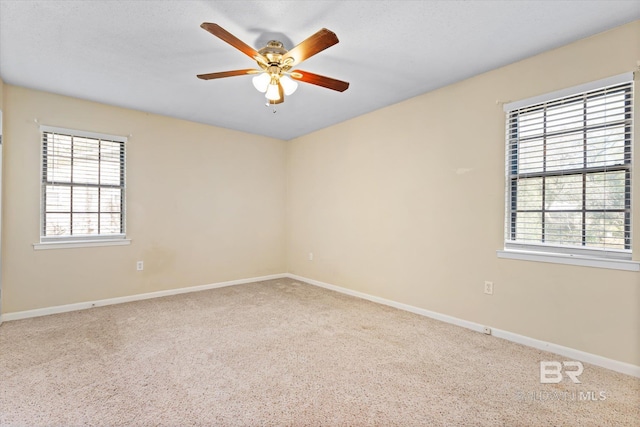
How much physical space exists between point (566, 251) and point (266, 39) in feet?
9.61

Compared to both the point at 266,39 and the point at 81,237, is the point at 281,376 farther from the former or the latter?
the point at 81,237

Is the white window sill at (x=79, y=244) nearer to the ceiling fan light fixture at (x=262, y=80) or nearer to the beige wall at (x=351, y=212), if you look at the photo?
the beige wall at (x=351, y=212)

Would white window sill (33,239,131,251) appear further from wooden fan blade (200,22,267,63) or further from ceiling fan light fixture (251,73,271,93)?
wooden fan blade (200,22,267,63)

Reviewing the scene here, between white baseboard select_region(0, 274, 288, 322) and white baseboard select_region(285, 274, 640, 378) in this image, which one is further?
white baseboard select_region(0, 274, 288, 322)

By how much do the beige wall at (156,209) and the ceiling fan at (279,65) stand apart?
7.46 feet

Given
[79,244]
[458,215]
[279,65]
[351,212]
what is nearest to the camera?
[279,65]

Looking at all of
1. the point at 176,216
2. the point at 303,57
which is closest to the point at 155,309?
the point at 176,216

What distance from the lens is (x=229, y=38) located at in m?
1.87

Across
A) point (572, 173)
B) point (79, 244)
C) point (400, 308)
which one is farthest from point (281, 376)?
point (79, 244)

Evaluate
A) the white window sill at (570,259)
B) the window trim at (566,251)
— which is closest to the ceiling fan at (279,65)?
the window trim at (566,251)

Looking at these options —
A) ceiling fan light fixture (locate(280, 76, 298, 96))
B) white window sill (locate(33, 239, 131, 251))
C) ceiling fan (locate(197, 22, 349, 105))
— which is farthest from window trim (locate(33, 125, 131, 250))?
ceiling fan light fixture (locate(280, 76, 298, 96))

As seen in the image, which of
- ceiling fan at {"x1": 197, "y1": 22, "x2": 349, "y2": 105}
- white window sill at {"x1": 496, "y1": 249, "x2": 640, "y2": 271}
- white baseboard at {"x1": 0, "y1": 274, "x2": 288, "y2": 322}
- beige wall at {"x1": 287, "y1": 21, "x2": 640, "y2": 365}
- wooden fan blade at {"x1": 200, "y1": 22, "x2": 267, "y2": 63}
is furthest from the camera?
white baseboard at {"x1": 0, "y1": 274, "x2": 288, "y2": 322}

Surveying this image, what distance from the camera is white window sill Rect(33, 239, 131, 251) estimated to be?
340 cm

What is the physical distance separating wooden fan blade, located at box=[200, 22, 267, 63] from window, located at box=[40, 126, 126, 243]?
2662 millimetres
